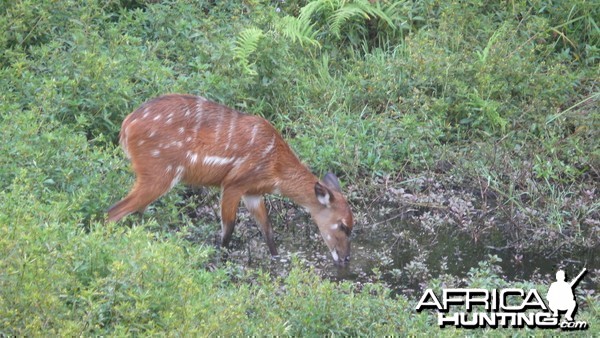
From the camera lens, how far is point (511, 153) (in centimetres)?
981

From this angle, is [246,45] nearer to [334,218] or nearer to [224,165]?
[224,165]

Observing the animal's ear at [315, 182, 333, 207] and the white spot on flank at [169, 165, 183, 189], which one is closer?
the white spot on flank at [169, 165, 183, 189]

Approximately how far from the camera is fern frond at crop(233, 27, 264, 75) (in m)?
9.80

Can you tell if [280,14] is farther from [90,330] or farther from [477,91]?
[90,330]

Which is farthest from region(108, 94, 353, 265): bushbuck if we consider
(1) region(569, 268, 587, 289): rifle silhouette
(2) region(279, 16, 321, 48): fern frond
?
(2) region(279, 16, 321, 48): fern frond

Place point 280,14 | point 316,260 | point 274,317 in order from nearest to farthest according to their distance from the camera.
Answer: point 274,317
point 316,260
point 280,14

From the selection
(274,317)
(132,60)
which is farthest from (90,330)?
(132,60)

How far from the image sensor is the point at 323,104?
1028 cm

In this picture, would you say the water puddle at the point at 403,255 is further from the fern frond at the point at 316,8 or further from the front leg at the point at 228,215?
the fern frond at the point at 316,8

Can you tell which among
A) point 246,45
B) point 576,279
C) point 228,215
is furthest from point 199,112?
point 576,279

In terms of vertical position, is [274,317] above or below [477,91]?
above

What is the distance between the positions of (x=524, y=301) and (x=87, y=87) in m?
3.95

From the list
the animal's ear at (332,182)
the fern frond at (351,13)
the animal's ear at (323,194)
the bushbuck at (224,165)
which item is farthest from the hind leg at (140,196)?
the fern frond at (351,13)

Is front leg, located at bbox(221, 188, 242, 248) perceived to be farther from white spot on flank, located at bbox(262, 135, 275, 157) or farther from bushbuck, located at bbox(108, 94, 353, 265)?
white spot on flank, located at bbox(262, 135, 275, 157)
